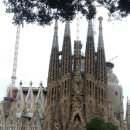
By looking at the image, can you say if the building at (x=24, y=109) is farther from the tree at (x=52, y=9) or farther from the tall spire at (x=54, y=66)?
the tree at (x=52, y=9)

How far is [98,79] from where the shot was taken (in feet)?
221

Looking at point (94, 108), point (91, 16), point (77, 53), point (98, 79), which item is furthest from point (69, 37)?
point (91, 16)

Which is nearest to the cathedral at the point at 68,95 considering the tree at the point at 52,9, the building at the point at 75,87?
the building at the point at 75,87

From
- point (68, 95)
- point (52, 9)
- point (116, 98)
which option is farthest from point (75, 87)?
point (52, 9)

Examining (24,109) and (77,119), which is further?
(24,109)

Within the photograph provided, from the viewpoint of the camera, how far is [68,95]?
64.2 metres

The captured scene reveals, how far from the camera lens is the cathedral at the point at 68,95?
6322cm

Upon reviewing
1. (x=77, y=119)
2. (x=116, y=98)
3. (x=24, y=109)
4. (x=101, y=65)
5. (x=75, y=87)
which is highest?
(x=101, y=65)

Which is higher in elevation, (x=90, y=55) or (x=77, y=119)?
(x=90, y=55)

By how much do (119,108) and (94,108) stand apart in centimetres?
1418

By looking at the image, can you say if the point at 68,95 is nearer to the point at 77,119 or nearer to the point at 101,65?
the point at 77,119

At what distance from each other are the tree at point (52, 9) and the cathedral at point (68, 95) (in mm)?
A: 51320

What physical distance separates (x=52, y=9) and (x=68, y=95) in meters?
53.3

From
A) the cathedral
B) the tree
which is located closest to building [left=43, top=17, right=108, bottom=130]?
the cathedral
